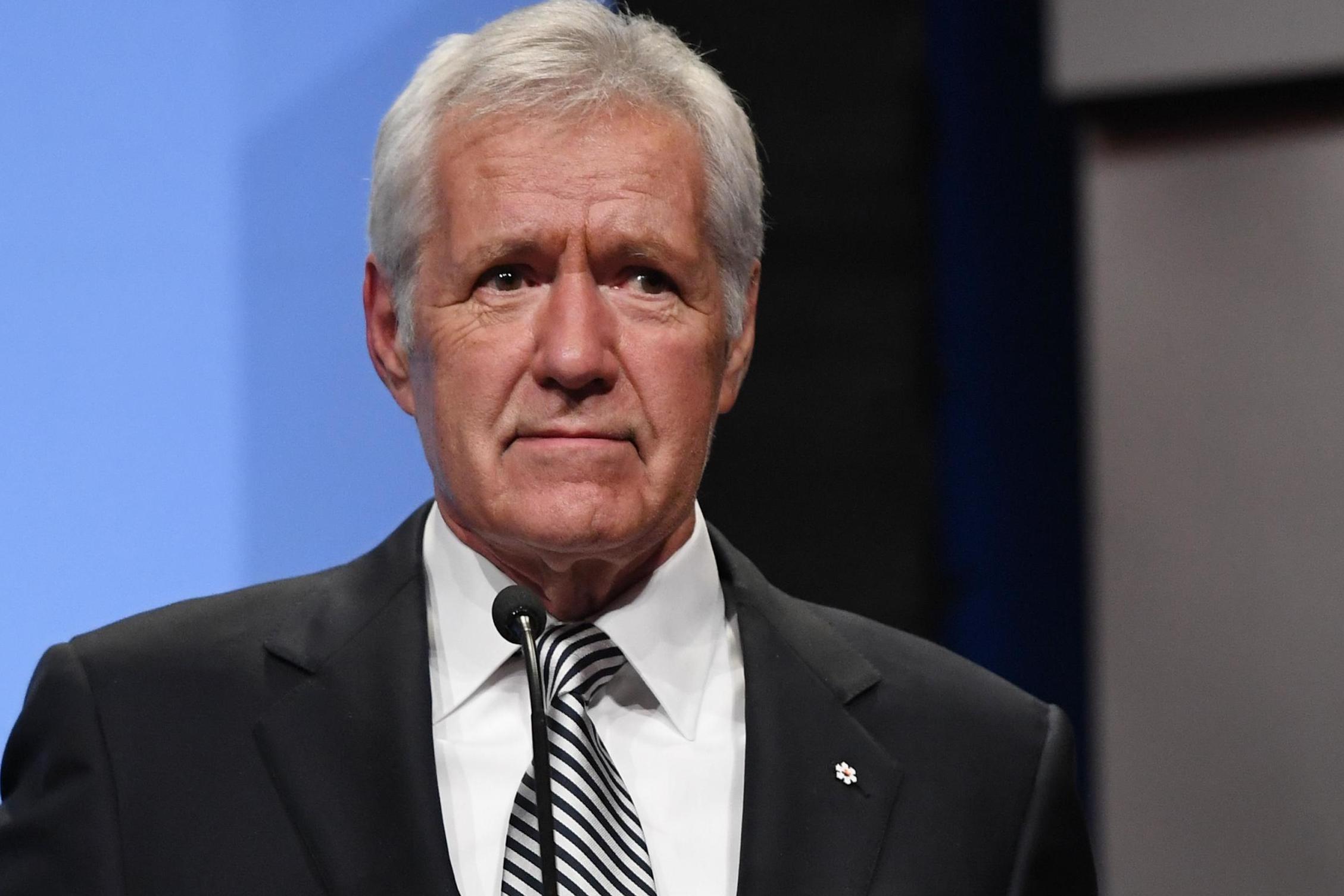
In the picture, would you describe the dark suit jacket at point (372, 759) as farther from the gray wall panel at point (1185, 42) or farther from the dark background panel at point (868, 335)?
the gray wall panel at point (1185, 42)

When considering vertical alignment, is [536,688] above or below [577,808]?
above

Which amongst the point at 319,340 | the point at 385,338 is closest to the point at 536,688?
the point at 385,338

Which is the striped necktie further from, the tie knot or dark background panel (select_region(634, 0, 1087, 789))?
dark background panel (select_region(634, 0, 1087, 789))

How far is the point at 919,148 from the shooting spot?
3008mm

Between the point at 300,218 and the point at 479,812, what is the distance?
929mm

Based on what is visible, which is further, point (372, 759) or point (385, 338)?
point (385, 338)

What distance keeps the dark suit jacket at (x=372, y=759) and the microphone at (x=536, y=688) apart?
0.74ft

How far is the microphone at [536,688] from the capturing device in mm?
1368

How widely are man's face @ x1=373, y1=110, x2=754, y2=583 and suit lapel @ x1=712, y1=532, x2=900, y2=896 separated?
19cm

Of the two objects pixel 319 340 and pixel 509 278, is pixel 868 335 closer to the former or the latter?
pixel 319 340

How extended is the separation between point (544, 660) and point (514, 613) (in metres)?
0.27

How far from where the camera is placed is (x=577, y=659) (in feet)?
5.68

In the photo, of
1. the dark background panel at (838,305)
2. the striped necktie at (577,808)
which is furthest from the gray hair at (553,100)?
the dark background panel at (838,305)

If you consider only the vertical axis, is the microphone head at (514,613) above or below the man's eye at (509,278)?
below
